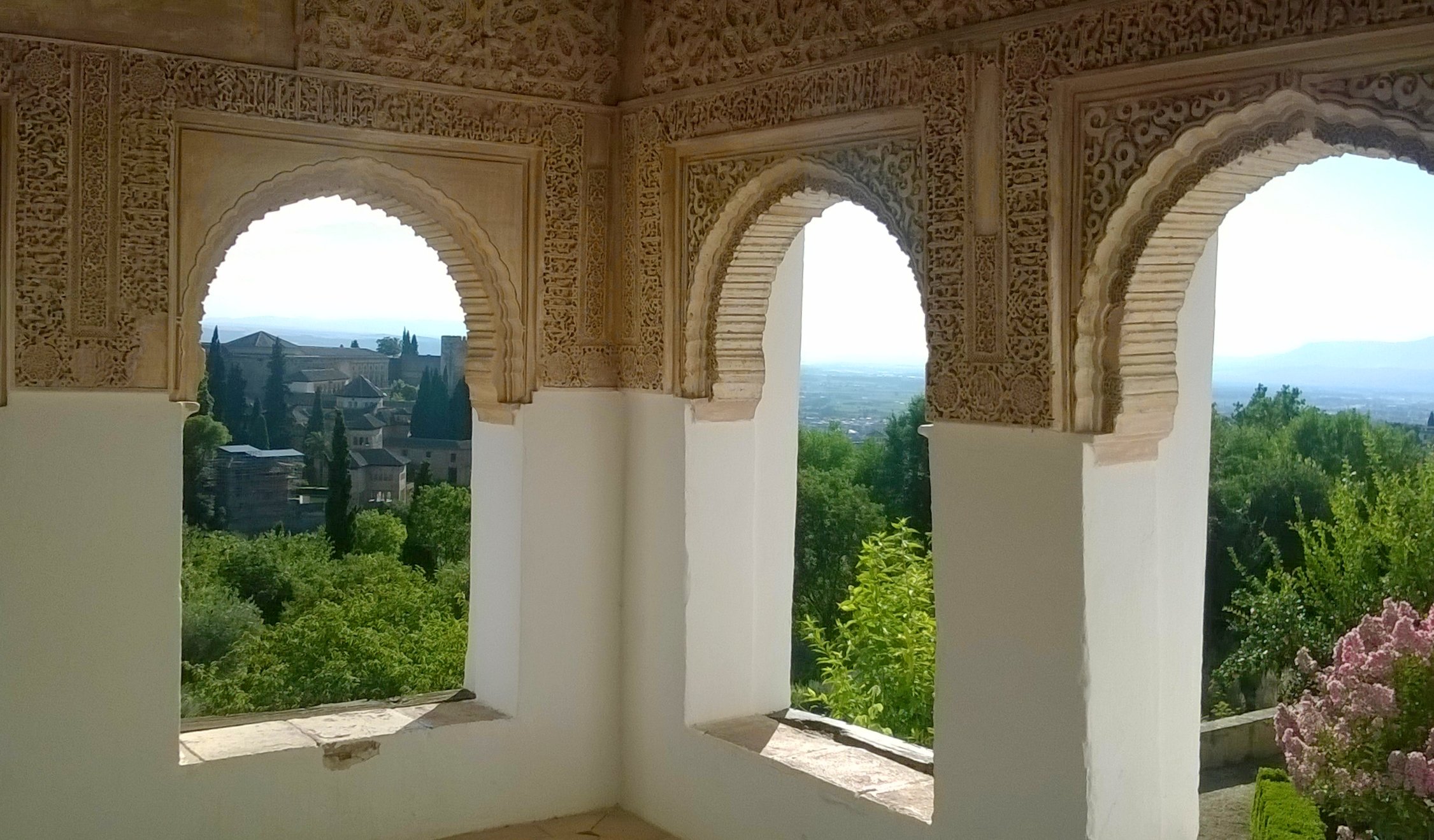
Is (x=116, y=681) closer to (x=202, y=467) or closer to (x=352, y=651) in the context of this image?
(x=202, y=467)

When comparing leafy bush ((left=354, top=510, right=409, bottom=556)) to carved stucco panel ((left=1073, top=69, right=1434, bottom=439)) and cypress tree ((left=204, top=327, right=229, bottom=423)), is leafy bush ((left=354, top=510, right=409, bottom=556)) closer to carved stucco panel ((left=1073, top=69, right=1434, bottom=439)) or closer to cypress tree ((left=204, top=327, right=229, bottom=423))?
cypress tree ((left=204, top=327, right=229, bottom=423))

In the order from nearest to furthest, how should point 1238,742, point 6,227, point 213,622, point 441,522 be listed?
point 6,227 → point 1238,742 → point 213,622 → point 441,522

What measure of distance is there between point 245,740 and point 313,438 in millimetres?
8418

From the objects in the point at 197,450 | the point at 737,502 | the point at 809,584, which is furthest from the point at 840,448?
the point at 737,502

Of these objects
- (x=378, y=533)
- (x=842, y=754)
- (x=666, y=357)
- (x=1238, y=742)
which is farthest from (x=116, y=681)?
(x=378, y=533)

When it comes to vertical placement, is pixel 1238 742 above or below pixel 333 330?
below

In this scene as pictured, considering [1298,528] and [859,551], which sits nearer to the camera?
[1298,528]

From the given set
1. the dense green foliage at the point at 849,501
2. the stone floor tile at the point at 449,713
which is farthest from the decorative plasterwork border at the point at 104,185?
the dense green foliage at the point at 849,501

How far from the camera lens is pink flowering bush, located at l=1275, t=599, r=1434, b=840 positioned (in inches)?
143

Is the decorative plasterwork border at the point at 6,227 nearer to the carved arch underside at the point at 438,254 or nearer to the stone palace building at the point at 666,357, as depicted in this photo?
the stone palace building at the point at 666,357

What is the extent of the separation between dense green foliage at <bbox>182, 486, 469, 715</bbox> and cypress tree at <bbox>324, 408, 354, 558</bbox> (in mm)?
88

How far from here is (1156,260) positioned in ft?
11.4

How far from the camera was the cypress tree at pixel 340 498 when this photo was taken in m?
13.2

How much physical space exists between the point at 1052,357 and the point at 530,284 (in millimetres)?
2208
